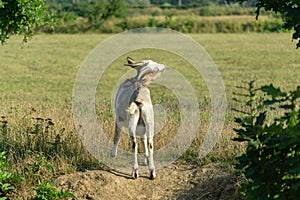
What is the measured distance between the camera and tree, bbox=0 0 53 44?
370 inches

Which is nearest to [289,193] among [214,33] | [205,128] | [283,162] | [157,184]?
[283,162]

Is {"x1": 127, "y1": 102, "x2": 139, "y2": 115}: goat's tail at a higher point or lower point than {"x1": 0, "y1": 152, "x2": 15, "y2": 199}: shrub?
higher

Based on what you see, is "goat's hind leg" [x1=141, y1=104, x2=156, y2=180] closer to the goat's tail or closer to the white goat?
the white goat

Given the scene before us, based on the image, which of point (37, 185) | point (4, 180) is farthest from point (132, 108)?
point (4, 180)

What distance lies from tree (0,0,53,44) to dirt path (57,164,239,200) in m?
2.99

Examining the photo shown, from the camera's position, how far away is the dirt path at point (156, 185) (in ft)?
23.9

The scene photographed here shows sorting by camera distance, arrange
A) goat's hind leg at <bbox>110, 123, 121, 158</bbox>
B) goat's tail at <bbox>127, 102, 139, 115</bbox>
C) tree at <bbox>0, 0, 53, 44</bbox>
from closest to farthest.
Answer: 1. goat's tail at <bbox>127, 102, 139, 115</bbox>
2. goat's hind leg at <bbox>110, 123, 121, 158</bbox>
3. tree at <bbox>0, 0, 53, 44</bbox>

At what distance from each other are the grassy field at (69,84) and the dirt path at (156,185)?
1.46ft

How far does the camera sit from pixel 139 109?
7.52 m

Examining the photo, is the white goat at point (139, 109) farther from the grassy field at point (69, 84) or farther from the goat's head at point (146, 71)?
the grassy field at point (69, 84)

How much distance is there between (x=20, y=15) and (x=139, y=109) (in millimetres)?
3065

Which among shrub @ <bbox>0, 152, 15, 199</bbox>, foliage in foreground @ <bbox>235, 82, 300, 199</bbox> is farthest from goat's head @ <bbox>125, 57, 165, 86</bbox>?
foliage in foreground @ <bbox>235, 82, 300, 199</bbox>

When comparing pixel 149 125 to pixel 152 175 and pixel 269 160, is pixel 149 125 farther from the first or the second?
pixel 269 160

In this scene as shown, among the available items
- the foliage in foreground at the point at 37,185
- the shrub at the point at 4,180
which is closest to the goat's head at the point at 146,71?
the foliage in foreground at the point at 37,185
